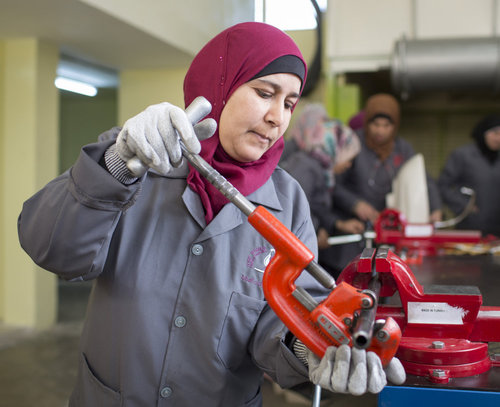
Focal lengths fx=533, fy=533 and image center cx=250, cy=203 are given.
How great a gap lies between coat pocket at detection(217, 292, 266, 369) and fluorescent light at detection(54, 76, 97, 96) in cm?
634

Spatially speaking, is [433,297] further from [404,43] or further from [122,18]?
[404,43]

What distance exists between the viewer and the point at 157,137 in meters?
0.89

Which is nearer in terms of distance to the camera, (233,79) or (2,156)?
(233,79)

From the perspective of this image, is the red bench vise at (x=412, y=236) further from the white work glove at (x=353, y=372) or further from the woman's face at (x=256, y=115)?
the white work glove at (x=353, y=372)

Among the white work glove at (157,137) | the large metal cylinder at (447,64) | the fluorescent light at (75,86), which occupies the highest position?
the fluorescent light at (75,86)

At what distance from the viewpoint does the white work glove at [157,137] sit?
2.92 feet

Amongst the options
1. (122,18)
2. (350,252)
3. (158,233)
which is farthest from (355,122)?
(158,233)

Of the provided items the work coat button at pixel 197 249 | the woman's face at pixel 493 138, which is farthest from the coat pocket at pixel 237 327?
the woman's face at pixel 493 138

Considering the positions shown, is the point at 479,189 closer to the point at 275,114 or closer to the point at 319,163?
the point at 319,163

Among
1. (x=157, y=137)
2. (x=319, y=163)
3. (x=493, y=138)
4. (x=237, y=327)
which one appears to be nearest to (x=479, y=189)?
(x=493, y=138)

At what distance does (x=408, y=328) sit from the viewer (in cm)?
106

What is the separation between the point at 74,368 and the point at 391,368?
3123mm

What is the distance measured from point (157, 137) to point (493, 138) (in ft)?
13.1

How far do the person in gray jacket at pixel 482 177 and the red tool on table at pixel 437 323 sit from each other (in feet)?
11.1
